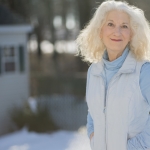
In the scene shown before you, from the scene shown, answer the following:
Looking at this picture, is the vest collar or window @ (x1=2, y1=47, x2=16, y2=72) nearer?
the vest collar

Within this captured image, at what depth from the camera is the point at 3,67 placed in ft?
46.5

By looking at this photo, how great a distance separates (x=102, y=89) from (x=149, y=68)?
312 millimetres

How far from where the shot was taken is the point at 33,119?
13.7m

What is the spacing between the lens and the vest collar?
8.47 feet

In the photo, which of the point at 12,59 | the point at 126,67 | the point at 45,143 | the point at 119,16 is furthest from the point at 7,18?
the point at 126,67

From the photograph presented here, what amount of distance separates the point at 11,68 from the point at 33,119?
1906mm

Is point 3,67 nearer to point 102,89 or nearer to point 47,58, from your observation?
point 102,89

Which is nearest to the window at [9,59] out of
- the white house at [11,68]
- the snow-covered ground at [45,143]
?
the white house at [11,68]

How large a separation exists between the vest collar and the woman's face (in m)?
0.08

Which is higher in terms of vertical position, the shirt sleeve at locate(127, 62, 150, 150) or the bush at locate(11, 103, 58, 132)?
the shirt sleeve at locate(127, 62, 150, 150)

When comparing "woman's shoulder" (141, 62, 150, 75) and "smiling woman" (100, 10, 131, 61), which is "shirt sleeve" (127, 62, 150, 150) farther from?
"smiling woman" (100, 10, 131, 61)

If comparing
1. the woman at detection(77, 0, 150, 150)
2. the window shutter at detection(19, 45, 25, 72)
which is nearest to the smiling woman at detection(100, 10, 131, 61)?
the woman at detection(77, 0, 150, 150)

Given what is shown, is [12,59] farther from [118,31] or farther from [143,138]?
[143,138]

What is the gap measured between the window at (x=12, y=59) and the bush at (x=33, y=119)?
1306mm
